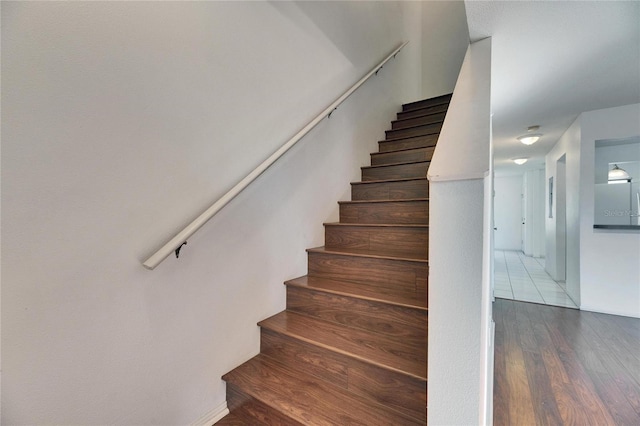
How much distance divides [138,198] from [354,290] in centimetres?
114

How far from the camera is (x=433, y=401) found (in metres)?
0.86

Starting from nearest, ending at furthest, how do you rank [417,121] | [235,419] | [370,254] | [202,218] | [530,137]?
[202,218] < [235,419] < [370,254] < [417,121] < [530,137]

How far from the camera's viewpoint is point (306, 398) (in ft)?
3.78

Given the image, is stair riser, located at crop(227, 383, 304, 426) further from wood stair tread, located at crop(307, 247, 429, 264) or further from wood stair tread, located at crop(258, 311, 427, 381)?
wood stair tread, located at crop(307, 247, 429, 264)

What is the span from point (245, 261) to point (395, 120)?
8.79 ft

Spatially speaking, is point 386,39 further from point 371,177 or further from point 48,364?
point 48,364

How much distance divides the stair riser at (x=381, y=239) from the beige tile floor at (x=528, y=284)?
3099 millimetres

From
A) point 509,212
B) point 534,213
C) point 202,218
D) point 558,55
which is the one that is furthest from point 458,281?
point 509,212

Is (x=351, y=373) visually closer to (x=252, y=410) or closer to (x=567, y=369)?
(x=252, y=410)

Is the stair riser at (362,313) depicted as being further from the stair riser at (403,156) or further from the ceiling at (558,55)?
the ceiling at (558,55)

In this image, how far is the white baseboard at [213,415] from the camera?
121cm

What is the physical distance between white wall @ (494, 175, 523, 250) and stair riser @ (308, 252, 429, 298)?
8.21 metres

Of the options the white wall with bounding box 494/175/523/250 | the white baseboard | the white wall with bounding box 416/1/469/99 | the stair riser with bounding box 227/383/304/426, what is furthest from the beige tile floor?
the white baseboard

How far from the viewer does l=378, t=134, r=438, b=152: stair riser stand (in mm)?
2402
